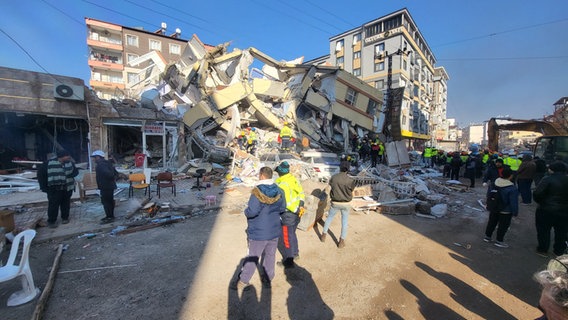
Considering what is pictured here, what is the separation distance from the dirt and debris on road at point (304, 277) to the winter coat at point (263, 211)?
2.74ft

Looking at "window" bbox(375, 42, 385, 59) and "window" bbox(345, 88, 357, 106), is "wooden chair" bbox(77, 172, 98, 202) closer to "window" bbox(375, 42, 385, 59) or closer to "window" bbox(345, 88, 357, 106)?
"window" bbox(345, 88, 357, 106)

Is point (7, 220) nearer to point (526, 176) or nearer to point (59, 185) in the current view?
point (59, 185)

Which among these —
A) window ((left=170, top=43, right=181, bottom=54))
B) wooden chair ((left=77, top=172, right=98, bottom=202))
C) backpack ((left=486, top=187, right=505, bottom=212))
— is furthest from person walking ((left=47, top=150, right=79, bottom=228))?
window ((left=170, top=43, right=181, bottom=54))

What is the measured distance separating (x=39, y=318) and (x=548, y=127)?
958 inches

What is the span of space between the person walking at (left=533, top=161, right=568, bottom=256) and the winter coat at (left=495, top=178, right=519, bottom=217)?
295mm

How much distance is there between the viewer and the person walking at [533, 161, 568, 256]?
164 inches

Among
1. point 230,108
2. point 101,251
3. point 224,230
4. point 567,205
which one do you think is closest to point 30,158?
point 230,108

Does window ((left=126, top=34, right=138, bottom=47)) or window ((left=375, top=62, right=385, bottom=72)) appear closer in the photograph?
window ((left=126, top=34, right=138, bottom=47))

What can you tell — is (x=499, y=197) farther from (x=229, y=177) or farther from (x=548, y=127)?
(x=548, y=127)

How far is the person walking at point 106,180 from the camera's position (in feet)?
18.8

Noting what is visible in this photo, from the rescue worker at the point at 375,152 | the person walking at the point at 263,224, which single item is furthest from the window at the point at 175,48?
the person walking at the point at 263,224

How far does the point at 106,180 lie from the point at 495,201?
8.36 meters

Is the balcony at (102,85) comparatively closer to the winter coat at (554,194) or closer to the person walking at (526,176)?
the person walking at (526,176)

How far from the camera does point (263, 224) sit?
3.24 meters
